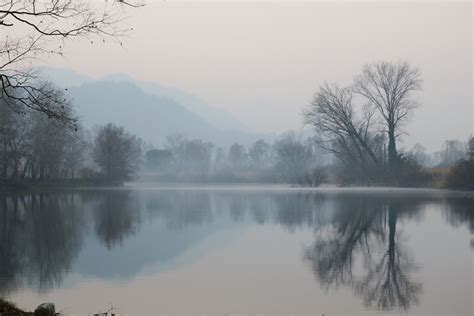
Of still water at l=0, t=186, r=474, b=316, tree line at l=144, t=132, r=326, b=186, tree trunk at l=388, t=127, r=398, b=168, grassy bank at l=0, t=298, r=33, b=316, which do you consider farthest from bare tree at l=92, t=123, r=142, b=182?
grassy bank at l=0, t=298, r=33, b=316

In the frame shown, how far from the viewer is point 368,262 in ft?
39.6

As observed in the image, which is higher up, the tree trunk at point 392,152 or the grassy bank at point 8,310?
the tree trunk at point 392,152

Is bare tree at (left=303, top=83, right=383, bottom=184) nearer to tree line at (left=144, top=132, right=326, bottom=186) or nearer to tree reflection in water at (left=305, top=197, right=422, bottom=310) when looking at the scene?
tree line at (left=144, top=132, right=326, bottom=186)

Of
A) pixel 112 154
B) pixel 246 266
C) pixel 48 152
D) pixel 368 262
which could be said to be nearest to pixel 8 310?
pixel 246 266

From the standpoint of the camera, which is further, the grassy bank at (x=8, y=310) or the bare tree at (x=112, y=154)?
the bare tree at (x=112, y=154)

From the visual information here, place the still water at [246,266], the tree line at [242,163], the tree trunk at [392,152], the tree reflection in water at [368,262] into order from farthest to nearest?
the tree line at [242,163] → the tree trunk at [392,152] → the tree reflection in water at [368,262] → the still water at [246,266]

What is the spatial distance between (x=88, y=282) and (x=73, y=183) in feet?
185

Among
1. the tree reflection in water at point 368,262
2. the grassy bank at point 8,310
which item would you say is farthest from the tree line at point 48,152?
the grassy bank at point 8,310

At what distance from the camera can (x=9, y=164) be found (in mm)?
52188

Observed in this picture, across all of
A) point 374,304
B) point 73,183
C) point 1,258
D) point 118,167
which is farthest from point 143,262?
point 118,167

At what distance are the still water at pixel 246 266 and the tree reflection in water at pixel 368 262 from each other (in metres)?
0.03

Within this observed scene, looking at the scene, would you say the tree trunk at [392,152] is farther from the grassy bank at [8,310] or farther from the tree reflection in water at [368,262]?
the grassy bank at [8,310]

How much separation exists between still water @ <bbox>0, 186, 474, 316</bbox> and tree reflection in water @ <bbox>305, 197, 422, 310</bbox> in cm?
3

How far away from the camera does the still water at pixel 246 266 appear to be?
28.9 feet
